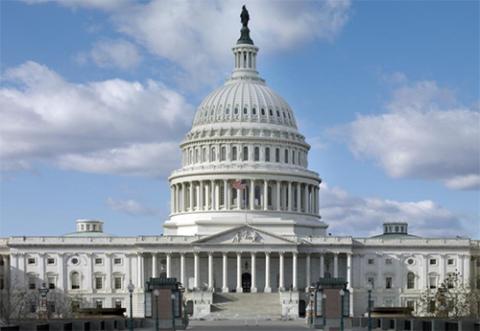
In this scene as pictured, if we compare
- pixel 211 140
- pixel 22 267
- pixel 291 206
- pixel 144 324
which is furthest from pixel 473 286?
pixel 144 324

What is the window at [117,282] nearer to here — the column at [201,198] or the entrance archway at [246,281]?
the column at [201,198]

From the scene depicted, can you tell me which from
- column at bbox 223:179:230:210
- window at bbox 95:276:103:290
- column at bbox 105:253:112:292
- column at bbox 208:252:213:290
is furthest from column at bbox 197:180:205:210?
window at bbox 95:276:103:290

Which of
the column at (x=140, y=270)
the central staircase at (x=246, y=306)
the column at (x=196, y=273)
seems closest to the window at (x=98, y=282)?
the column at (x=140, y=270)

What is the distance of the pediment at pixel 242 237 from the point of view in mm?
180000

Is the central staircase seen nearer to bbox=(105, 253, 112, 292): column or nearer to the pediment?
the pediment

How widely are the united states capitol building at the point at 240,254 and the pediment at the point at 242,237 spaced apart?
0.14m

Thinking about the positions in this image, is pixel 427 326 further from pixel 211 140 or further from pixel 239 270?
pixel 211 140

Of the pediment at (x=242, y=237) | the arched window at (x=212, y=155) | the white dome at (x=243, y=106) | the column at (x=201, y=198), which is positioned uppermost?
the white dome at (x=243, y=106)

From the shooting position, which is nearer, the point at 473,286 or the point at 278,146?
the point at 473,286

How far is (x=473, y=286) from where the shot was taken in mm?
175625

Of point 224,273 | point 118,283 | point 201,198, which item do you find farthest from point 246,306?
point 201,198

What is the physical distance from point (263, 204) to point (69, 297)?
3386cm

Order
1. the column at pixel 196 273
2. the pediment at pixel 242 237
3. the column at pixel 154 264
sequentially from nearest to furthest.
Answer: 1. the column at pixel 196 273
2. the pediment at pixel 242 237
3. the column at pixel 154 264

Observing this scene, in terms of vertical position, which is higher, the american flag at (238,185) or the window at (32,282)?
the american flag at (238,185)
